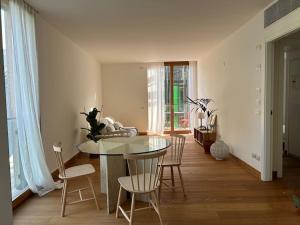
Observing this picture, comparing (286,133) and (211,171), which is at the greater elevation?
(286,133)

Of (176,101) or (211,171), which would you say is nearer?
(211,171)

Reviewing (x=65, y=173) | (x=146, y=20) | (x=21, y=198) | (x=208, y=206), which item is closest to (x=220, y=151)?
(x=208, y=206)

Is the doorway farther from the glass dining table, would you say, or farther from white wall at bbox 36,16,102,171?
white wall at bbox 36,16,102,171

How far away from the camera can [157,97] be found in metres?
8.27

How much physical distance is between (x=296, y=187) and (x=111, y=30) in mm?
3814

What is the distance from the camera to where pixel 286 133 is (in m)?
5.26

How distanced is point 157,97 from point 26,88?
553cm

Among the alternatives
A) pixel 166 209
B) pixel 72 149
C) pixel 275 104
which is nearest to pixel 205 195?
pixel 166 209

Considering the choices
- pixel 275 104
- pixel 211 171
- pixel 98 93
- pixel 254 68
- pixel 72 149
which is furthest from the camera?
pixel 98 93

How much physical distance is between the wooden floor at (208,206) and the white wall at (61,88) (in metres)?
1.07

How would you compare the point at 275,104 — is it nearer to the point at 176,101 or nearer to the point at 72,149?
the point at 72,149

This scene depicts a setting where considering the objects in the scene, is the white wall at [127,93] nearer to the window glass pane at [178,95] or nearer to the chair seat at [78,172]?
the window glass pane at [178,95]

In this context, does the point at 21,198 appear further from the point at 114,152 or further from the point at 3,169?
the point at 3,169

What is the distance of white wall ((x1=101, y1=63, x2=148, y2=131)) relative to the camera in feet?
27.5
